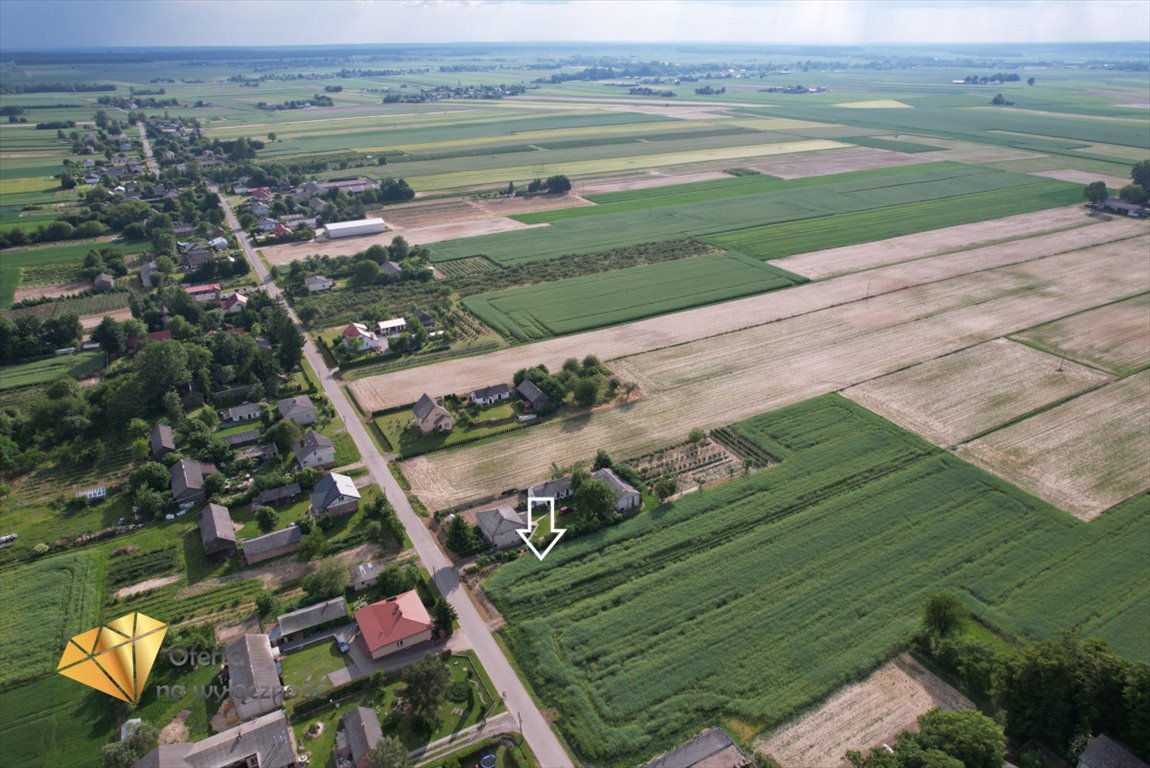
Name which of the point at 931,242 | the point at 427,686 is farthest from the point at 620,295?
the point at 427,686

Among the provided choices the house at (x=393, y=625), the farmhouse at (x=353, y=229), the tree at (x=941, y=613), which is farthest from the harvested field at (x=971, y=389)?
the farmhouse at (x=353, y=229)

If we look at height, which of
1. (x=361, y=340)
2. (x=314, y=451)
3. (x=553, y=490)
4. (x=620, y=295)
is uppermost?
(x=361, y=340)

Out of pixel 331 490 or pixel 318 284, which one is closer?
pixel 331 490

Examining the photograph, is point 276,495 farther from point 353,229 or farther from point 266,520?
point 353,229

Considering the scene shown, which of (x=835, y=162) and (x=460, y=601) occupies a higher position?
(x=835, y=162)

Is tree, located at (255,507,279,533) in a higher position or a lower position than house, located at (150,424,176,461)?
lower

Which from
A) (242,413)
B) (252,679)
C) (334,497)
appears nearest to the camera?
(252,679)

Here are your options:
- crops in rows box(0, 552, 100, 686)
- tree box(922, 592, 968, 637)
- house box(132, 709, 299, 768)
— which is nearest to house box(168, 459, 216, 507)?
crops in rows box(0, 552, 100, 686)

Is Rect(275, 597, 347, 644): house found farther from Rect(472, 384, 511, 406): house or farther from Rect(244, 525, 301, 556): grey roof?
Rect(472, 384, 511, 406): house

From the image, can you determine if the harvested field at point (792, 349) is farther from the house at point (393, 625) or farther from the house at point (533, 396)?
the house at point (393, 625)
